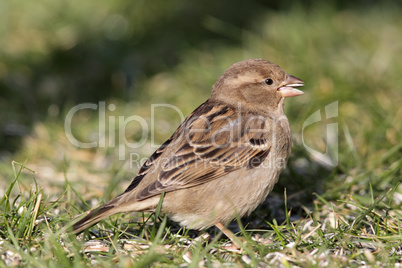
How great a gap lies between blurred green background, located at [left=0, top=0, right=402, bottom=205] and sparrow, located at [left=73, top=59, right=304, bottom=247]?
762mm

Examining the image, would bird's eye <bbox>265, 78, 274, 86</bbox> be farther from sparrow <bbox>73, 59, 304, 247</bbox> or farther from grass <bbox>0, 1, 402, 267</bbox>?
grass <bbox>0, 1, 402, 267</bbox>

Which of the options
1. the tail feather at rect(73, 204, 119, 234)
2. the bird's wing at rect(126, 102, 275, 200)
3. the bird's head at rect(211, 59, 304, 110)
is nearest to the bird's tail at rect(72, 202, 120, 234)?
the tail feather at rect(73, 204, 119, 234)

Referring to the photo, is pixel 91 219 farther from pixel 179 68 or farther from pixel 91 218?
pixel 179 68

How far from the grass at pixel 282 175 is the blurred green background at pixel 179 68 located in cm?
2

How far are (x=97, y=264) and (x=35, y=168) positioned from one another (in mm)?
2456

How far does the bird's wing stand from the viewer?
13.2 ft

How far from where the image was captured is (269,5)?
31.4 ft

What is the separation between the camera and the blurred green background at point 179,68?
18.2 feet

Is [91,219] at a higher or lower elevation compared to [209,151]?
lower

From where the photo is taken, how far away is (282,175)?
5031 millimetres

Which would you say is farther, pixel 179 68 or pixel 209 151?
pixel 179 68

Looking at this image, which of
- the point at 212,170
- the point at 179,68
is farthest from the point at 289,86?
the point at 179,68

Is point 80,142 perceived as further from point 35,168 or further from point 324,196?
point 324,196

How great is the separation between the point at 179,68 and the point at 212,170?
382cm
